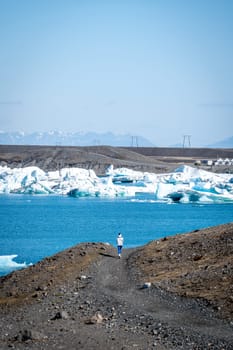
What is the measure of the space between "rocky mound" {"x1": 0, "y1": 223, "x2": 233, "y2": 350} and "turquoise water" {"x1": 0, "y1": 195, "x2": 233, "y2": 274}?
26.4 ft

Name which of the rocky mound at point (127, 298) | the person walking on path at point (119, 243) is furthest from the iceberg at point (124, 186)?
the rocky mound at point (127, 298)

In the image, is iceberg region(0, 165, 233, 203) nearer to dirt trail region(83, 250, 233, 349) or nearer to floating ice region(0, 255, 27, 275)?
floating ice region(0, 255, 27, 275)

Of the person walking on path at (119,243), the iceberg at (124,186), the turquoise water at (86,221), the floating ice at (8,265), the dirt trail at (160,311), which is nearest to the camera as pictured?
the dirt trail at (160,311)

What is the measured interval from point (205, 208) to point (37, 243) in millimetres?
25159

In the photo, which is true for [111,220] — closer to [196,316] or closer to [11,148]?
[196,316]

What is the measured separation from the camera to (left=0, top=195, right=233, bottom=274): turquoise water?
3094 cm

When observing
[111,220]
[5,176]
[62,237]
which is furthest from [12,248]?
[5,176]

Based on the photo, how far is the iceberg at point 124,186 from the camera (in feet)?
187

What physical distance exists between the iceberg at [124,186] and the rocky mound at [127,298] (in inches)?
1502

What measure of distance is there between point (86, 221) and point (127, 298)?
1104 inches

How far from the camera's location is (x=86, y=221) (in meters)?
42.2

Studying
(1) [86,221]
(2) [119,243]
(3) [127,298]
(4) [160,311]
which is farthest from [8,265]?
(1) [86,221]

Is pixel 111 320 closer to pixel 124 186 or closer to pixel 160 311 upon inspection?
pixel 160 311

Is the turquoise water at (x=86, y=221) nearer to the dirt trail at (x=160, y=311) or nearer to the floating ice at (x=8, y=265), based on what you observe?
the floating ice at (x=8, y=265)
